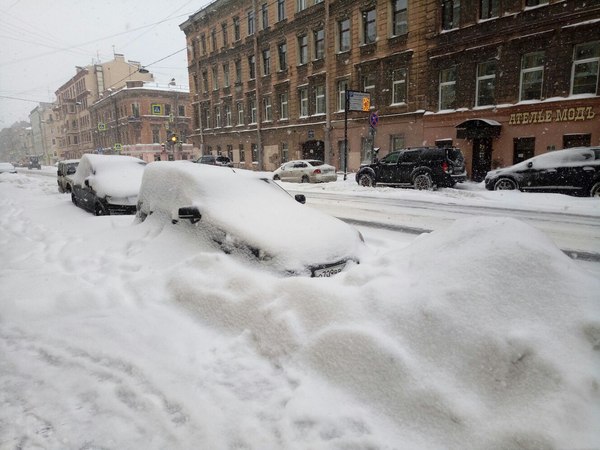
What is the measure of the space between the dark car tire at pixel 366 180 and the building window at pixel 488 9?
9.43 m

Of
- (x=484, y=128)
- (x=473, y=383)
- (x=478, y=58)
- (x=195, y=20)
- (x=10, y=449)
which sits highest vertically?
(x=195, y=20)

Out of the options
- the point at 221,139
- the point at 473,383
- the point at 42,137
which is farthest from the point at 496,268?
the point at 42,137

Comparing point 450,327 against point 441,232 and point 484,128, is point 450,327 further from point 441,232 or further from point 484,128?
point 484,128

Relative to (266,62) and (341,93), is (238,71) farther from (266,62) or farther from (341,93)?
(341,93)

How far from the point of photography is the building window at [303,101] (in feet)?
91.7

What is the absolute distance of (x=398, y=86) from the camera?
22000mm

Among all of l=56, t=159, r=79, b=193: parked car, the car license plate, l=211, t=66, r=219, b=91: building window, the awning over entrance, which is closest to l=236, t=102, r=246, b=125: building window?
l=211, t=66, r=219, b=91: building window

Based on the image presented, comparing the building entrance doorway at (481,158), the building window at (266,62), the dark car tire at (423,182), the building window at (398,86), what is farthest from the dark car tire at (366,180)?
the building window at (266,62)

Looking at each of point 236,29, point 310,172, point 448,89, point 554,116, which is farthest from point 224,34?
point 554,116

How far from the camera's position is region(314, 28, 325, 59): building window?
26109mm

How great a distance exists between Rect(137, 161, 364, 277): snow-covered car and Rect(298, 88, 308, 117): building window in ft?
76.8

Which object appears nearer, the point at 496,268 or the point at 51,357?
the point at 496,268

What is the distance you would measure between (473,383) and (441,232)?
1.73 meters

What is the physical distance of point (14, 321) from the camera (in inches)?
143
